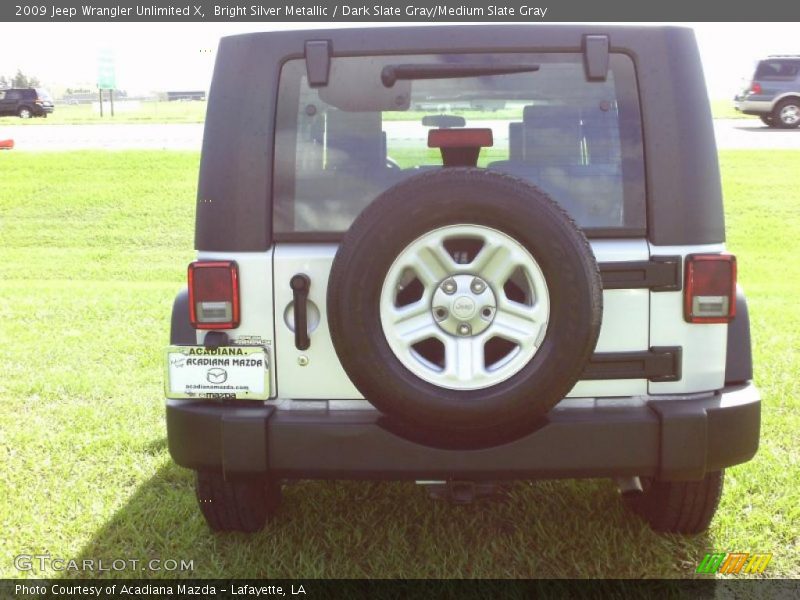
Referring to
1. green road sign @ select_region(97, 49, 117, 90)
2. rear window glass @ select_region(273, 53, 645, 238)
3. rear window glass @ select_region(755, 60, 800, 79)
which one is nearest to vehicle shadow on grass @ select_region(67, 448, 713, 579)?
rear window glass @ select_region(273, 53, 645, 238)

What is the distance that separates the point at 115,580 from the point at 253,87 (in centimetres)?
177

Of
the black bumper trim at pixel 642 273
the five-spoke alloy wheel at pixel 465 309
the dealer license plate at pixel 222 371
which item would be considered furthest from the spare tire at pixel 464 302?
the dealer license plate at pixel 222 371

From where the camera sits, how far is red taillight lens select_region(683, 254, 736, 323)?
2.79 metres

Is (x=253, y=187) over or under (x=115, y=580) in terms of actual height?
over

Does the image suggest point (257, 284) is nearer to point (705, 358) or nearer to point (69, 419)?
point (705, 358)

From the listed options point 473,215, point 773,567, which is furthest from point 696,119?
point 773,567

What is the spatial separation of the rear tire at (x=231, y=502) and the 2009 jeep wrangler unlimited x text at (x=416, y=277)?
12.5 inches

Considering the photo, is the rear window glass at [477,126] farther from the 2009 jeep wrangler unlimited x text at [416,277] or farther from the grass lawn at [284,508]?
the grass lawn at [284,508]

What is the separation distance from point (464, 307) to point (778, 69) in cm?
2351

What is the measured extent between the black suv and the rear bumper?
→ 39.4 m

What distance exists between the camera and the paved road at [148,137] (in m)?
19.6

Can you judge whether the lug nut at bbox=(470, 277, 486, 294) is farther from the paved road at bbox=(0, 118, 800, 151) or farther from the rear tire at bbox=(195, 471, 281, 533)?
the paved road at bbox=(0, 118, 800, 151)

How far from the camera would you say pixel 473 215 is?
246cm

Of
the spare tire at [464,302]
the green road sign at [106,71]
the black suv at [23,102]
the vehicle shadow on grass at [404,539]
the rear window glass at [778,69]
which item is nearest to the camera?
the spare tire at [464,302]
